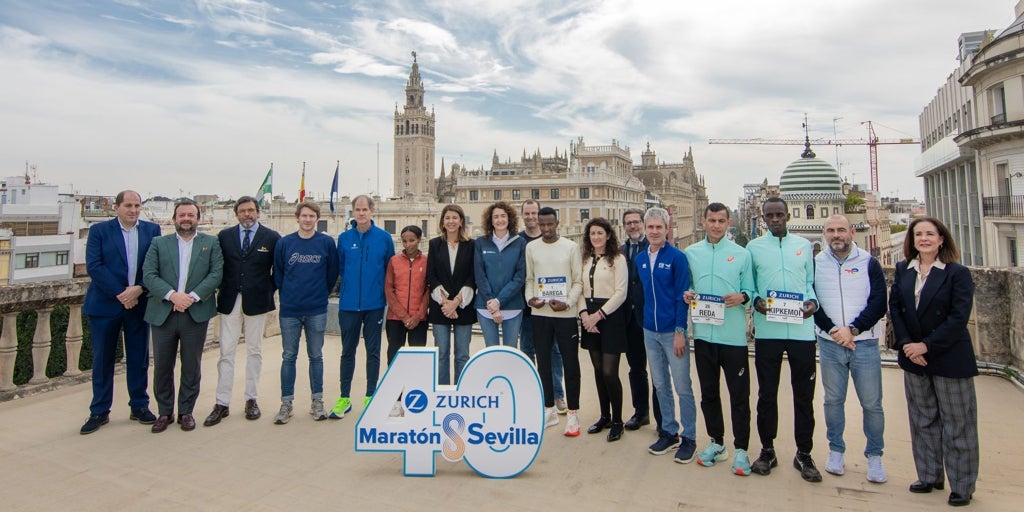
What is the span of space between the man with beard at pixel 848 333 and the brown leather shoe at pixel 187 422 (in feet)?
17.5

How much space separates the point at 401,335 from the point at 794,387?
3577 millimetres

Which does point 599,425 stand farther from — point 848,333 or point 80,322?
point 80,322

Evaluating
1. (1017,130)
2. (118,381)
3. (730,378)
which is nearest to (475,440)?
(730,378)

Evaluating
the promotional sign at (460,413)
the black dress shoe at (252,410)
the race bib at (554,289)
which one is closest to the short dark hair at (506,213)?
the race bib at (554,289)

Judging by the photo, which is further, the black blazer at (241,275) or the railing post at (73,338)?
the railing post at (73,338)

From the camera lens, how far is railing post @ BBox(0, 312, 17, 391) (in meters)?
5.25

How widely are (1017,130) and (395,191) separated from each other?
97.6 meters

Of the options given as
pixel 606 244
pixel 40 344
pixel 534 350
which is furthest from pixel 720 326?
pixel 40 344

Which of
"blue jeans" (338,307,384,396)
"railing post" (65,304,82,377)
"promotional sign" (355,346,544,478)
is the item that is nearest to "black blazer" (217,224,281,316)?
"blue jeans" (338,307,384,396)

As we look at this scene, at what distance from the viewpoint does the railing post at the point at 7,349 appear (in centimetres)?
525

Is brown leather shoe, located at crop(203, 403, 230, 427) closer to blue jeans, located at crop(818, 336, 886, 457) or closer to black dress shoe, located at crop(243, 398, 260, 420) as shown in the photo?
black dress shoe, located at crop(243, 398, 260, 420)

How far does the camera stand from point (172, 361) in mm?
4965

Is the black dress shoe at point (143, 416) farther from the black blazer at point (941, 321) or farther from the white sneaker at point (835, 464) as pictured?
the black blazer at point (941, 321)

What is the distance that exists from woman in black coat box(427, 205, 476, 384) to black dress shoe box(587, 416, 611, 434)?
4.60ft
